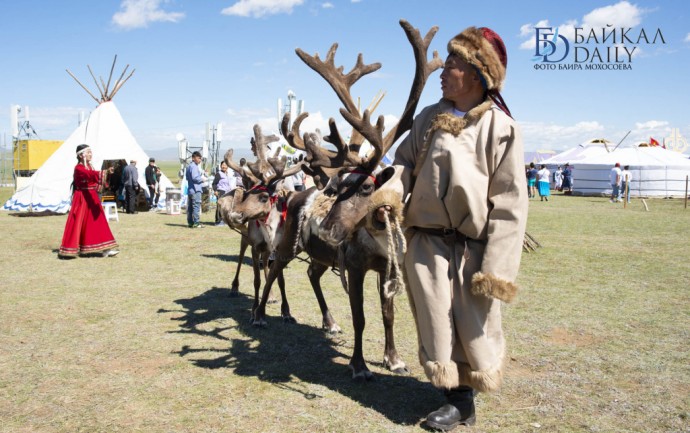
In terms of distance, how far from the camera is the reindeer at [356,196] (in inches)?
138

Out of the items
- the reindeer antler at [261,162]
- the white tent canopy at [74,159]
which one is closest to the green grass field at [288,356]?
the reindeer antler at [261,162]

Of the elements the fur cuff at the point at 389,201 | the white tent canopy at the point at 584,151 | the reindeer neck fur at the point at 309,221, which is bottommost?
the reindeer neck fur at the point at 309,221

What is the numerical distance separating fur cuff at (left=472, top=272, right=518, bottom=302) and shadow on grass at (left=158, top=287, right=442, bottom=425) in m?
1.12

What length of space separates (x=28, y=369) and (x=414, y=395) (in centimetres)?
323

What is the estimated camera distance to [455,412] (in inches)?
134

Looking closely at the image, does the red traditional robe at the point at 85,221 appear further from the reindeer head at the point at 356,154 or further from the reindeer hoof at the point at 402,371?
the reindeer hoof at the point at 402,371

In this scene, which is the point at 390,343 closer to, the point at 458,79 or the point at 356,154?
the point at 356,154

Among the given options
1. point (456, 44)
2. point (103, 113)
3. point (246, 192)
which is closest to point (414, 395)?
point (456, 44)

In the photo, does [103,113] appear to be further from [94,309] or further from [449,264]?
[449,264]

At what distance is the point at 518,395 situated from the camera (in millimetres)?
3945

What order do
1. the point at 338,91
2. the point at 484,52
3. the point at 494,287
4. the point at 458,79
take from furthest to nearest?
the point at 338,91, the point at 458,79, the point at 484,52, the point at 494,287

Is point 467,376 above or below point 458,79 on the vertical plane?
below

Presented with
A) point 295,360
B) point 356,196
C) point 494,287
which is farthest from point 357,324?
point 494,287

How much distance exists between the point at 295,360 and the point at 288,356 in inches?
4.8
